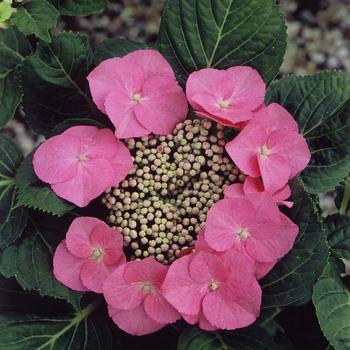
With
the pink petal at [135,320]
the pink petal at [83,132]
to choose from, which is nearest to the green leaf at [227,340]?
the pink petal at [135,320]

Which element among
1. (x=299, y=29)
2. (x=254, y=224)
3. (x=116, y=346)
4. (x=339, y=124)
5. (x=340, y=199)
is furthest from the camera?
(x=299, y=29)

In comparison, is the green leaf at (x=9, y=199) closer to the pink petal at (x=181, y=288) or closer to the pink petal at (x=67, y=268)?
the pink petal at (x=67, y=268)

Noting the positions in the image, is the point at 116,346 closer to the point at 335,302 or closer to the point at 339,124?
the point at 335,302

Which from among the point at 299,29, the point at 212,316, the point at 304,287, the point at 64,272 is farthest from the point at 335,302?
the point at 299,29

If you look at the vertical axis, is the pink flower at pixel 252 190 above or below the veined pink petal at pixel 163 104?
below

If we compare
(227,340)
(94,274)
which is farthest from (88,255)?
(227,340)

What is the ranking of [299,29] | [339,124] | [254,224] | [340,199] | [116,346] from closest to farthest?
[254,224]
[339,124]
[116,346]
[340,199]
[299,29]
